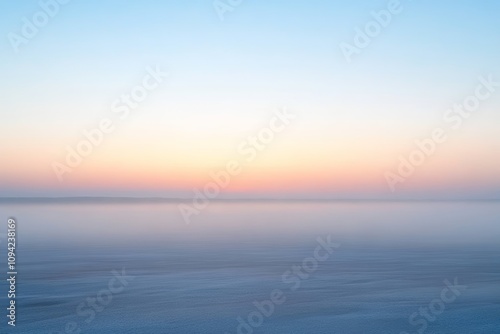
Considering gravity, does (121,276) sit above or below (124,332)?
above

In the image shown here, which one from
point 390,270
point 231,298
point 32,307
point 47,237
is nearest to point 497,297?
point 390,270

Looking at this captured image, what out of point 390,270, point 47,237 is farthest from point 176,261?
point 47,237

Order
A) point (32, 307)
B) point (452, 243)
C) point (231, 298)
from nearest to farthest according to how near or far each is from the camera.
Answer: point (32, 307) < point (231, 298) < point (452, 243)

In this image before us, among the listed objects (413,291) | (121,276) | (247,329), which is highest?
(121,276)

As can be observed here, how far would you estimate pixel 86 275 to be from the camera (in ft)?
83.9

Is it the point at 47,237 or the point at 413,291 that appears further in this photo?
the point at 47,237

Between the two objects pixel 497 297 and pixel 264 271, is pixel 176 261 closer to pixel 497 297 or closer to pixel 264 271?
pixel 264 271

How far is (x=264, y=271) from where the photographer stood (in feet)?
89.1

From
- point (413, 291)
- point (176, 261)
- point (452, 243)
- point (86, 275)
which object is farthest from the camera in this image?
point (452, 243)

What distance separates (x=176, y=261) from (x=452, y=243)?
2057 cm

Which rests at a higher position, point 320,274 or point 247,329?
point 320,274

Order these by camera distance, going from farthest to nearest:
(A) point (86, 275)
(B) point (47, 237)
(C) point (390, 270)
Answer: (B) point (47, 237), (C) point (390, 270), (A) point (86, 275)

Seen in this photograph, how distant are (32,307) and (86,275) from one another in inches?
257

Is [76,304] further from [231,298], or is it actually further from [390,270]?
[390,270]
